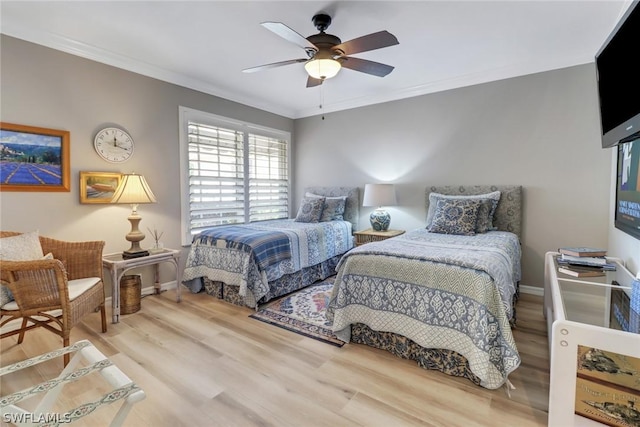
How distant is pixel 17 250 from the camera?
216 cm

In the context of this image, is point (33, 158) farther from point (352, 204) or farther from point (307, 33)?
point (352, 204)

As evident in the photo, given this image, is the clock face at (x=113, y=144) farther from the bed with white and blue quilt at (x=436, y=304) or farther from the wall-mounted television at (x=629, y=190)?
the wall-mounted television at (x=629, y=190)

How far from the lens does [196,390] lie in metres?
1.80

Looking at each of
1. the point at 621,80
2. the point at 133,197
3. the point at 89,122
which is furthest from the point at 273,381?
the point at 89,122

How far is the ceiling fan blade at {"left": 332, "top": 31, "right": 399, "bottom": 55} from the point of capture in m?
2.06

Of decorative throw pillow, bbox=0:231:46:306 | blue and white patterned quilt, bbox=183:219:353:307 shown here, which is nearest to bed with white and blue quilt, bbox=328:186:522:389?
blue and white patterned quilt, bbox=183:219:353:307

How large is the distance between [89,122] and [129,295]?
1768 millimetres

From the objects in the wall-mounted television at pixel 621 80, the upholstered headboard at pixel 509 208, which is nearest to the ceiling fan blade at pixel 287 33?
the wall-mounted television at pixel 621 80

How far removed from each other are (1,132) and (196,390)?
268 centimetres

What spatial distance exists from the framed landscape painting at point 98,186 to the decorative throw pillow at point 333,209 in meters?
2.55

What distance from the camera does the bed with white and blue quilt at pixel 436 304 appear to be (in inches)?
68.2

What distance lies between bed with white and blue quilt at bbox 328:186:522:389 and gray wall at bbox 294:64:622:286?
1.04 meters

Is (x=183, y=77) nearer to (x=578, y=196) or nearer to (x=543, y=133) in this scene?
(x=543, y=133)

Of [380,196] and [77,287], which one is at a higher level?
[380,196]
